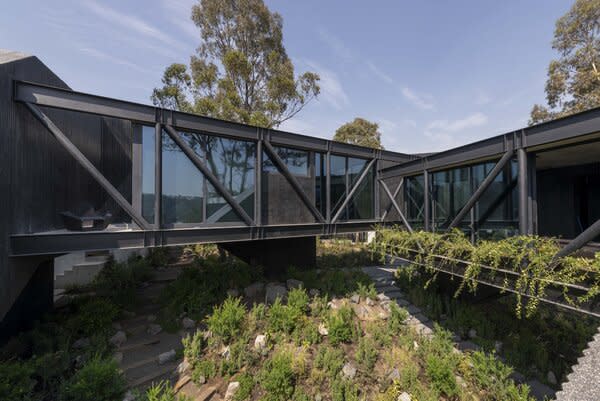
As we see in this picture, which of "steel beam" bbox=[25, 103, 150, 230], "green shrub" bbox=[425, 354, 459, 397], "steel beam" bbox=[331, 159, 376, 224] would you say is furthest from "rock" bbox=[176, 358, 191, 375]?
"green shrub" bbox=[425, 354, 459, 397]

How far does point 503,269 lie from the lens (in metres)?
5.34

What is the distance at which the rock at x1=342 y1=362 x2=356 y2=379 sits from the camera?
6443 mm

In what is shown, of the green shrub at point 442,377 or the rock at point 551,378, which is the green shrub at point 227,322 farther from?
the rock at point 551,378

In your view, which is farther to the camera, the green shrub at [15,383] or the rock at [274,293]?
the rock at [274,293]

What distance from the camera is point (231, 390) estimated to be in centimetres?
580

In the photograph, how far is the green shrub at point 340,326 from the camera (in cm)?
736

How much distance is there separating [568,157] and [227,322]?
12535 millimetres

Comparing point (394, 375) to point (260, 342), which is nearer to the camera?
point (394, 375)

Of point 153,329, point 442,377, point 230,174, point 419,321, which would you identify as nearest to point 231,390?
point 153,329

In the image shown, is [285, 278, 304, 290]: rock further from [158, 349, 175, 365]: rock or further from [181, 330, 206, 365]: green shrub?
[158, 349, 175, 365]: rock

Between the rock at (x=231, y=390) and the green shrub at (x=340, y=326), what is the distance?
2.86 m

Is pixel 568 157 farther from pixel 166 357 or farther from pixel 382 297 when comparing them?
pixel 166 357

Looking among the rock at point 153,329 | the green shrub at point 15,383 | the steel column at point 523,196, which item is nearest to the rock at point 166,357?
the rock at point 153,329

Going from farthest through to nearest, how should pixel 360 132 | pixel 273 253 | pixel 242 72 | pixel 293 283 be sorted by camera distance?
pixel 360 132 < pixel 242 72 < pixel 273 253 < pixel 293 283
